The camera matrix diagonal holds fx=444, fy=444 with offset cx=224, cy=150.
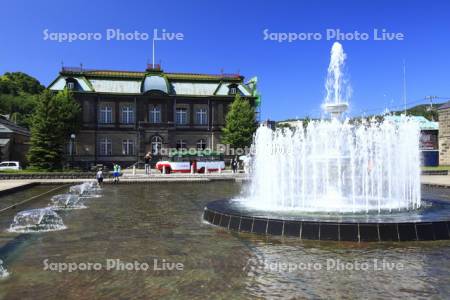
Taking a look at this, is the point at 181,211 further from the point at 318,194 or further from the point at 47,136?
the point at 47,136

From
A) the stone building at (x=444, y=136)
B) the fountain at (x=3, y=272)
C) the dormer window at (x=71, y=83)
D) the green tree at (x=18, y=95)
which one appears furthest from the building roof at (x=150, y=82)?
the fountain at (x=3, y=272)

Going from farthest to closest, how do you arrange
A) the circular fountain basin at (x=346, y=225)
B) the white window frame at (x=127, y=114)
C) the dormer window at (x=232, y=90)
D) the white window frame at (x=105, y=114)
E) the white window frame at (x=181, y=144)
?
the dormer window at (x=232, y=90) → the white window frame at (x=181, y=144) → the white window frame at (x=127, y=114) → the white window frame at (x=105, y=114) → the circular fountain basin at (x=346, y=225)

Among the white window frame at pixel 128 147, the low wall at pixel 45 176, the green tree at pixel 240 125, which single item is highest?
the green tree at pixel 240 125

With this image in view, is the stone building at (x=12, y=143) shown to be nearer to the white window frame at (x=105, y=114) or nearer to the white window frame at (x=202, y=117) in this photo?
the white window frame at (x=105, y=114)

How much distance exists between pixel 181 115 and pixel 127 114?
7.38 metres

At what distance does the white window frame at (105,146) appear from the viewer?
59.7m

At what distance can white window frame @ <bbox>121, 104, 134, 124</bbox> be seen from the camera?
60.5 meters

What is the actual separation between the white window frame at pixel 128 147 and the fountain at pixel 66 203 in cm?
4266

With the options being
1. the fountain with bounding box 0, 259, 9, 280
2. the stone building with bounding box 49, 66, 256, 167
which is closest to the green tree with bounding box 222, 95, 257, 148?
the stone building with bounding box 49, 66, 256, 167

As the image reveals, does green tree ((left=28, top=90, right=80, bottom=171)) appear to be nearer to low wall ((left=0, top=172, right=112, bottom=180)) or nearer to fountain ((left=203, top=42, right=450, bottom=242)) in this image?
low wall ((left=0, top=172, right=112, bottom=180))

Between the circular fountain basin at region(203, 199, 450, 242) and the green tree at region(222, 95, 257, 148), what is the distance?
46.6 metres

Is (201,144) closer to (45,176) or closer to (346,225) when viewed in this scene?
(45,176)

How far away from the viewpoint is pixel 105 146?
5994 centimetres

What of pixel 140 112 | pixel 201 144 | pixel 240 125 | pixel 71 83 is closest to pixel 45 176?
pixel 140 112
